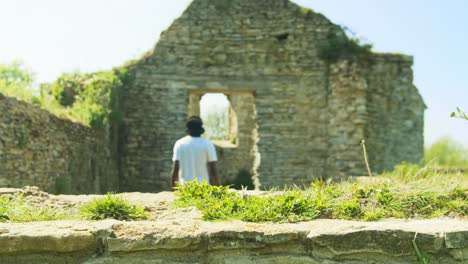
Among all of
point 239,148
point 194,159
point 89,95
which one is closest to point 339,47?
point 89,95

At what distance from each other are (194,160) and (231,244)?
3.35 meters

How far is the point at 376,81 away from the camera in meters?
12.4

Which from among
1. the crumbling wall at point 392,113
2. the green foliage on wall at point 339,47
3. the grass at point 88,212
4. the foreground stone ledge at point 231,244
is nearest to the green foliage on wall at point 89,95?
the green foliage on wall at point 339,47

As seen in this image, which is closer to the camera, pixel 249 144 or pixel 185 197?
pixel 185 197

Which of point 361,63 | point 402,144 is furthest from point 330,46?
point 402,144

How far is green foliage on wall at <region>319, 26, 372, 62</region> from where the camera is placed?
12.3 meters

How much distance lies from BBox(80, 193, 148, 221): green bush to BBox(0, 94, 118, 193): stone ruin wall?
175 inches

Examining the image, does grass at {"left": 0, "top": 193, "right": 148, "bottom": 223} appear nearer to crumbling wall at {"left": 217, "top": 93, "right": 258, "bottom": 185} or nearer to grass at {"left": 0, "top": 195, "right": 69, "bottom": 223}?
grass at {"left": 0, "top": 195, "right": 69, "bottom": 223}

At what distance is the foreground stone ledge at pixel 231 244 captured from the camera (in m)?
2.54

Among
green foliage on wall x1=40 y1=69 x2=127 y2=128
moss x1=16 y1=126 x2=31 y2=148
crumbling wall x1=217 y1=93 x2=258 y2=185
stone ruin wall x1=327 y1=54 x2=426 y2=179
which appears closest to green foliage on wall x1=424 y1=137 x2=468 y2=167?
crumbling wall x1=217 y1=93 x2=258 y2=185

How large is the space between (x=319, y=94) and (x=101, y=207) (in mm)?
9738

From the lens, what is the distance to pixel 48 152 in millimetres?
8391

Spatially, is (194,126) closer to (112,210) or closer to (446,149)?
(112,210)

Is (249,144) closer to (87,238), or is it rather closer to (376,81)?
(376,81)
